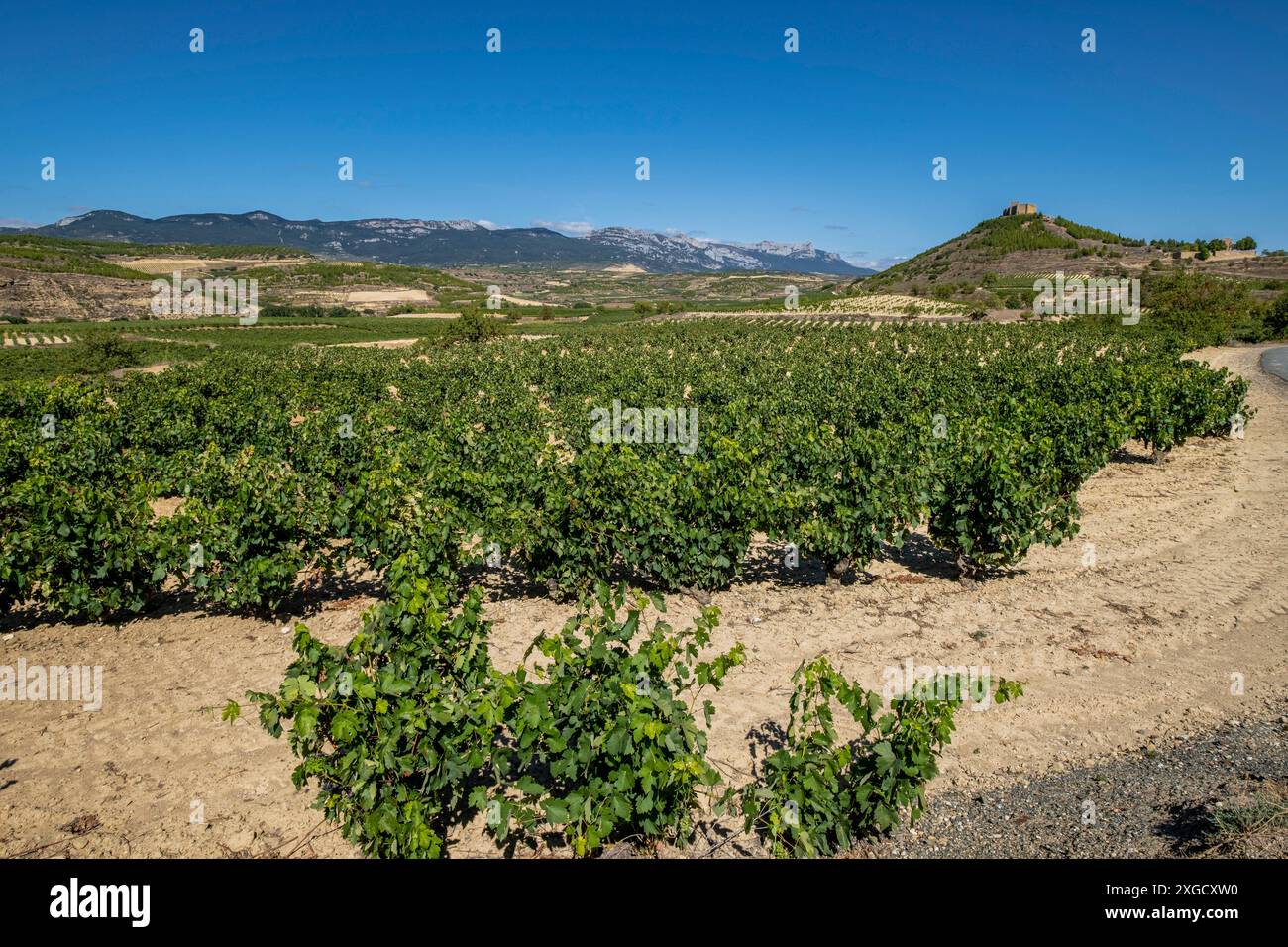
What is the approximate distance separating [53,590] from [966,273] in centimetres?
14277

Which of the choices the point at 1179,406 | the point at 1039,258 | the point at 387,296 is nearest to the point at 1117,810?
the point at 1179,406

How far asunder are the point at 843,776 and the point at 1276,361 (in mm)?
49584

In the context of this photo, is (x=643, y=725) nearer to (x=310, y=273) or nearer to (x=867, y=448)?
(x=867, y=448)

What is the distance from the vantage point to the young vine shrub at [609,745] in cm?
474

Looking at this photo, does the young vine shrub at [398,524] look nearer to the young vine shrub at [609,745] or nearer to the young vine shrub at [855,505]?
the young vine shrub at [609,745]

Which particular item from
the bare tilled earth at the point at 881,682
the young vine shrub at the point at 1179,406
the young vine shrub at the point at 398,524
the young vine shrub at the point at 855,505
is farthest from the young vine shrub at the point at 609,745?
the young vine shrub at the point at 1179,406

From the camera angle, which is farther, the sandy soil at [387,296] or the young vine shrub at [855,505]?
the sandy soil at [387,296]

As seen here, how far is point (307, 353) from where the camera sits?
4288 centimetres

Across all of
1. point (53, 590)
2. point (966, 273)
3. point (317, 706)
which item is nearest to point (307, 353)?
point (53, 590)

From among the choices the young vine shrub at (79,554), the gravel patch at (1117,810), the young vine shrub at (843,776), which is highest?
the young vine shrub at (79,554)

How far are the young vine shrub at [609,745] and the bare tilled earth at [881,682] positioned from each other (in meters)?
0.93

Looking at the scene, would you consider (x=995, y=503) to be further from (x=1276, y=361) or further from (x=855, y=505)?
(x=1276, y=361)

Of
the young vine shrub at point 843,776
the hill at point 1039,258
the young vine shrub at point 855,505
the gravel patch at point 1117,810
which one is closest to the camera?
the young vine shrub at point 843,776
